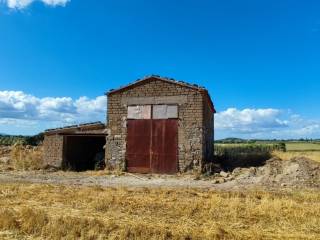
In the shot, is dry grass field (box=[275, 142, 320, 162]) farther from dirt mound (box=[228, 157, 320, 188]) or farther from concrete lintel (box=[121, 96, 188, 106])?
concrete lintel (box=[121, 96, 188, 106])

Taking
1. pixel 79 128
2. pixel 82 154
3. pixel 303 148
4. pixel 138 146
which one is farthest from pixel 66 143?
pixel 303 148

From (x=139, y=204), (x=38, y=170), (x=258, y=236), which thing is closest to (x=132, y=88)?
(x=38, y=170)

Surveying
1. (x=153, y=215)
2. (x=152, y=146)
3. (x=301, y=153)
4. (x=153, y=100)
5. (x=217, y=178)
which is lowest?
(x=153, y=215)

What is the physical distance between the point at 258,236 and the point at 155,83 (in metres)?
15.2

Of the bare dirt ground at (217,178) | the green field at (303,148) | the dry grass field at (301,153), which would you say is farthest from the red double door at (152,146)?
the green field at (303,148)

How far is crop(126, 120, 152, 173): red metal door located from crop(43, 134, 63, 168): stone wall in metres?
4.34

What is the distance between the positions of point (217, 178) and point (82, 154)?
10587mm

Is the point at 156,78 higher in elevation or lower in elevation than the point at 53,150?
higher

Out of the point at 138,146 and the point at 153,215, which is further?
the point at 138,146

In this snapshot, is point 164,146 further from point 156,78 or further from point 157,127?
point 156,78

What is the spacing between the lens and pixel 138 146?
73.6 ft

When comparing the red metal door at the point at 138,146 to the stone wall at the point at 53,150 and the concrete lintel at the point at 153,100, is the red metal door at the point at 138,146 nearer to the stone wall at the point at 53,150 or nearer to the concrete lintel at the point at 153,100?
the concrete lintel at the point at 153,100

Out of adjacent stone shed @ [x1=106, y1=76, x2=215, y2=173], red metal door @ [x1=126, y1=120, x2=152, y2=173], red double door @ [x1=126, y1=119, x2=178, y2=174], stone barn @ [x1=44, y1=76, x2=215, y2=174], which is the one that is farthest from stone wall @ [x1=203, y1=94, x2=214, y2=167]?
red metal door @ [x1=126, y1=120, x2=152, y2=173]

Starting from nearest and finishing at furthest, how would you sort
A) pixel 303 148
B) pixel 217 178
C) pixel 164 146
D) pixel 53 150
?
1. pixel 217 178
2. pixel 164 146
3. pixel 53 150
4. pixel 303 148
